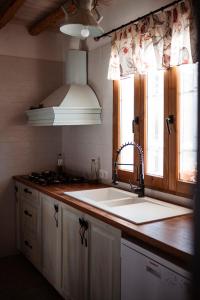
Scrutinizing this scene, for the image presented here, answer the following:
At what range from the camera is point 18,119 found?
3557mm

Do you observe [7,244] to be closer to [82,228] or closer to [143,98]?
[82,228]

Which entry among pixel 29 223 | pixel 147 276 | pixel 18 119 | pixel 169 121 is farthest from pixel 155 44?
pixel 29 223

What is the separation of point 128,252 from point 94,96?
182 centimetres

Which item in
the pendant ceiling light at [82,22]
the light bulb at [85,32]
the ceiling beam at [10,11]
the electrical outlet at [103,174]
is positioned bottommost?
the electrical outlet at [103,174]

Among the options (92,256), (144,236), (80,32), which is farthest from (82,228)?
(80,32)

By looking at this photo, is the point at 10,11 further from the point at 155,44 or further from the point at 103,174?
the point at 103,174

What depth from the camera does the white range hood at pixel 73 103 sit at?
2934 millimetres

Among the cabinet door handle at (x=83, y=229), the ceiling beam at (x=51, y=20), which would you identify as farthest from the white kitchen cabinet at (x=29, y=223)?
the ceiling beam at (x=51, y=20)

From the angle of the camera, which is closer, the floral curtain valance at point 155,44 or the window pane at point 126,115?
the floral curtain valance at point 155,44

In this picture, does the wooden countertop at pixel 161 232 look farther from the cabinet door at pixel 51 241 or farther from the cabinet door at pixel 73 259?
the cabinet door at pixel 51 241

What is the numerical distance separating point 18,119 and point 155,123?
5.87 feet

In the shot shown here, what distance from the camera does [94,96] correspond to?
3.11m

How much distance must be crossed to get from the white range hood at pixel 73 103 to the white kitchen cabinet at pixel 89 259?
940 mm

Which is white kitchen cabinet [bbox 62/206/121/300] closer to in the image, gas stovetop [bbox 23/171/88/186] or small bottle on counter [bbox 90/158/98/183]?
gas stovetop [bbox 23/171/88/186]
